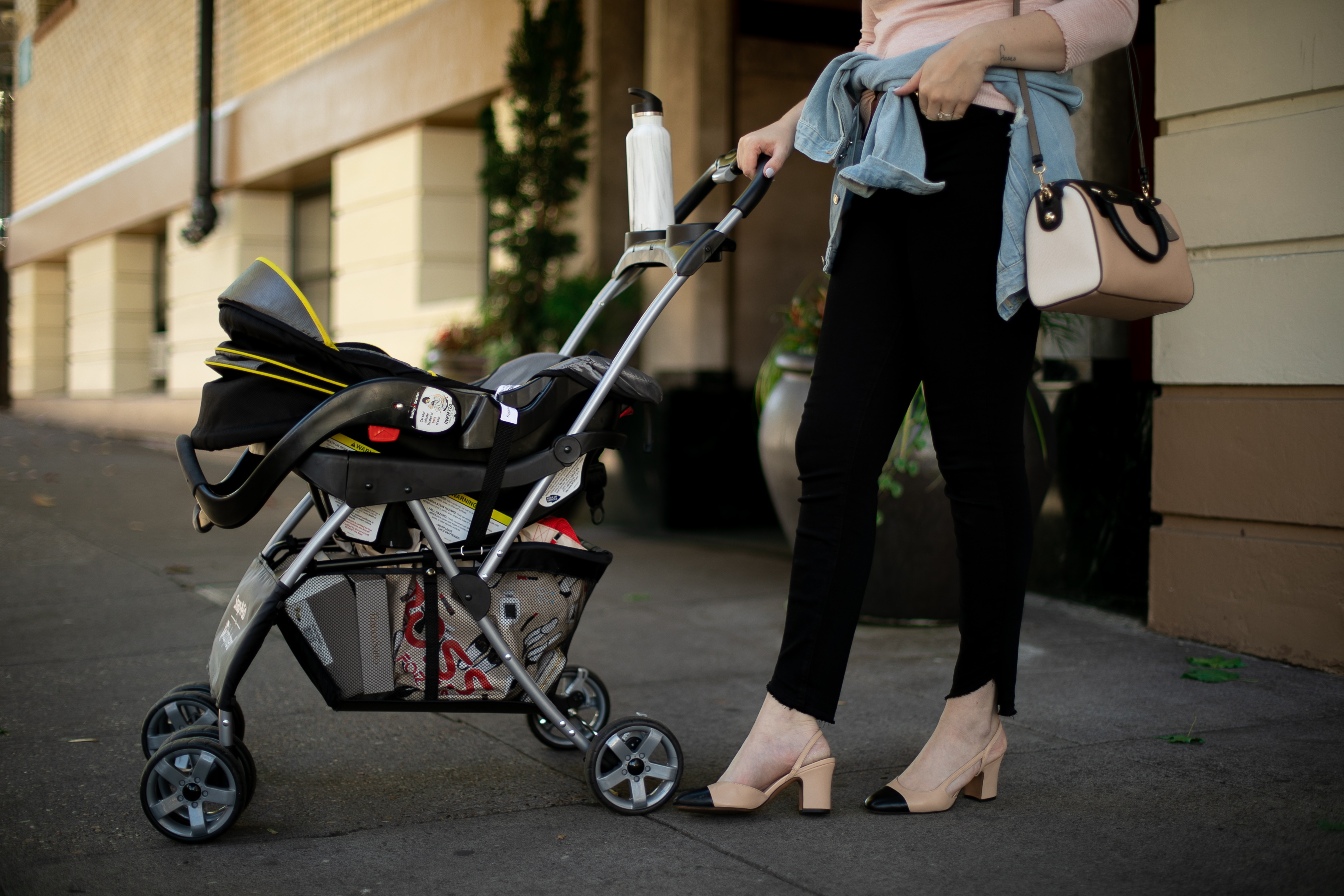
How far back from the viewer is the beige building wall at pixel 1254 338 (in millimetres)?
3262

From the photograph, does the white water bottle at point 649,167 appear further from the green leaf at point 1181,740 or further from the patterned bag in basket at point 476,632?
the green leaf at point 1181,740

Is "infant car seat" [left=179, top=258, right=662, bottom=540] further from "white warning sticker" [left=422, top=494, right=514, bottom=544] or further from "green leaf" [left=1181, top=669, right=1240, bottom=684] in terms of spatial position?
"green leaf" [left=1181, top=669, right=1240, bottom=684]

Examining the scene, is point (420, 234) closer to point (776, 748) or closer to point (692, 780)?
point (692, 780)

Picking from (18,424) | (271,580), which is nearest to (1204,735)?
(271,580)

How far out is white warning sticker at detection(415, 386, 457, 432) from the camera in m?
2.15

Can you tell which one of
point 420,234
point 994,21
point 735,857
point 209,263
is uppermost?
point 209,263

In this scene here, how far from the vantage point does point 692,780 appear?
8.26ft

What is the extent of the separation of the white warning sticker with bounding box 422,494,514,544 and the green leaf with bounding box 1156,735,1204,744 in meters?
1.63

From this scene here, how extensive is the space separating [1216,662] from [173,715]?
2.77 m

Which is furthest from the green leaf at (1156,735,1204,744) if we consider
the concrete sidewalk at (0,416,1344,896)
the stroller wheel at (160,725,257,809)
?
the stroller wheel at (160,725,257,809)

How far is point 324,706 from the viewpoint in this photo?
312 cm

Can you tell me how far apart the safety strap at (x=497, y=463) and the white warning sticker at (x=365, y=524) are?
188 mm

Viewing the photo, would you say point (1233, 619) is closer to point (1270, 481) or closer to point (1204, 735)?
point (1270, 481)

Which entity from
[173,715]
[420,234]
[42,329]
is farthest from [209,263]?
[173,715]
